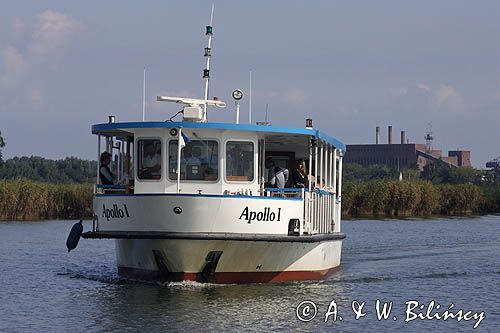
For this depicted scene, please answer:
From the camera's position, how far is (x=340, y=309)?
1967cm

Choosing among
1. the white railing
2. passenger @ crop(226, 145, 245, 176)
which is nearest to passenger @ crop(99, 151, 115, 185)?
passenger @ crop(226, 145, 245, 176)

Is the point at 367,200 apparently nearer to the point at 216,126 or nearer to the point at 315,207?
the point at 315,207

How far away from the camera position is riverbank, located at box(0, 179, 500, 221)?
164 feet

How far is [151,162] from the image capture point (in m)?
21.3

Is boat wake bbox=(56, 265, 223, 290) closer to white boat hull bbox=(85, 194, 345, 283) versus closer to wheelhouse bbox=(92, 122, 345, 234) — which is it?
white boat hull bbox=(85, 194, 345, 283)

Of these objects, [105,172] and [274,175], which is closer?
[274,175]

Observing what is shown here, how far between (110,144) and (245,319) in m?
6.67

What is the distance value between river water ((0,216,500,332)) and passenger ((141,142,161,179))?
2.29 m

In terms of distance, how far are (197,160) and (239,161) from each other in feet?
2.86

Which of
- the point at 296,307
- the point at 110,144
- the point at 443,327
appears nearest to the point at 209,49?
the point at 110,144

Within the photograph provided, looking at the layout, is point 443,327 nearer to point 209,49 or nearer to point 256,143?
point 256,143

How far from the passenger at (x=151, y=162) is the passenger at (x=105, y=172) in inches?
54.4

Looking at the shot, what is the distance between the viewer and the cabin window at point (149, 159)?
21.2 metres

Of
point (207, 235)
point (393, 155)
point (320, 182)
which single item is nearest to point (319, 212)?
point (320, 182)
